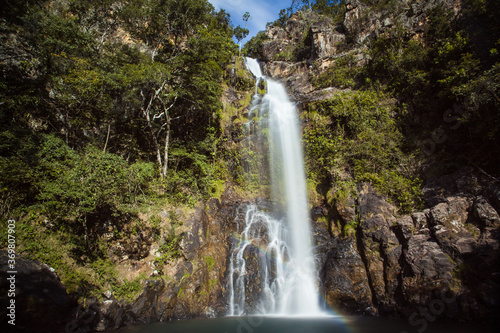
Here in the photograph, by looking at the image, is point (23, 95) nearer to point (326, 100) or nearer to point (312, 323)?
point (312, 323)

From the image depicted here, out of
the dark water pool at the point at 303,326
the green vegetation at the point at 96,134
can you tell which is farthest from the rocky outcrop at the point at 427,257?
the green vegetation at the point at 96,134

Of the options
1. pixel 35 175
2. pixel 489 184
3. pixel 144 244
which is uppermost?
pixel 35 175

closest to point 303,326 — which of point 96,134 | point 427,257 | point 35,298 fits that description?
point 427,257

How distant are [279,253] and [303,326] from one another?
3.38 metres

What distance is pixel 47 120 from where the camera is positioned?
12.5m

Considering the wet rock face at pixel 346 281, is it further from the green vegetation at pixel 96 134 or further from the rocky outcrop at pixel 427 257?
the green vegetation at pixel 96 134

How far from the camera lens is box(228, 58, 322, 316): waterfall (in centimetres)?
951

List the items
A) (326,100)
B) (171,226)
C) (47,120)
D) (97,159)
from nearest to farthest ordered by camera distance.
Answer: (97,159) → (171,226) → (47,120) → (326,100)

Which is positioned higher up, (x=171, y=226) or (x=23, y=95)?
(x=23, y=95)

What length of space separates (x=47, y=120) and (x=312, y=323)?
1661cm

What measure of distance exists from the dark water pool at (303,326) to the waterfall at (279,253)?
76 cm

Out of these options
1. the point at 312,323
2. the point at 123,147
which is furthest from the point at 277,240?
the point at 123,147

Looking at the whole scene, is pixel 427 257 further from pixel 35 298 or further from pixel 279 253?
pixel 35 298

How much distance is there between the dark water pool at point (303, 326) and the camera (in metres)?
7.00
